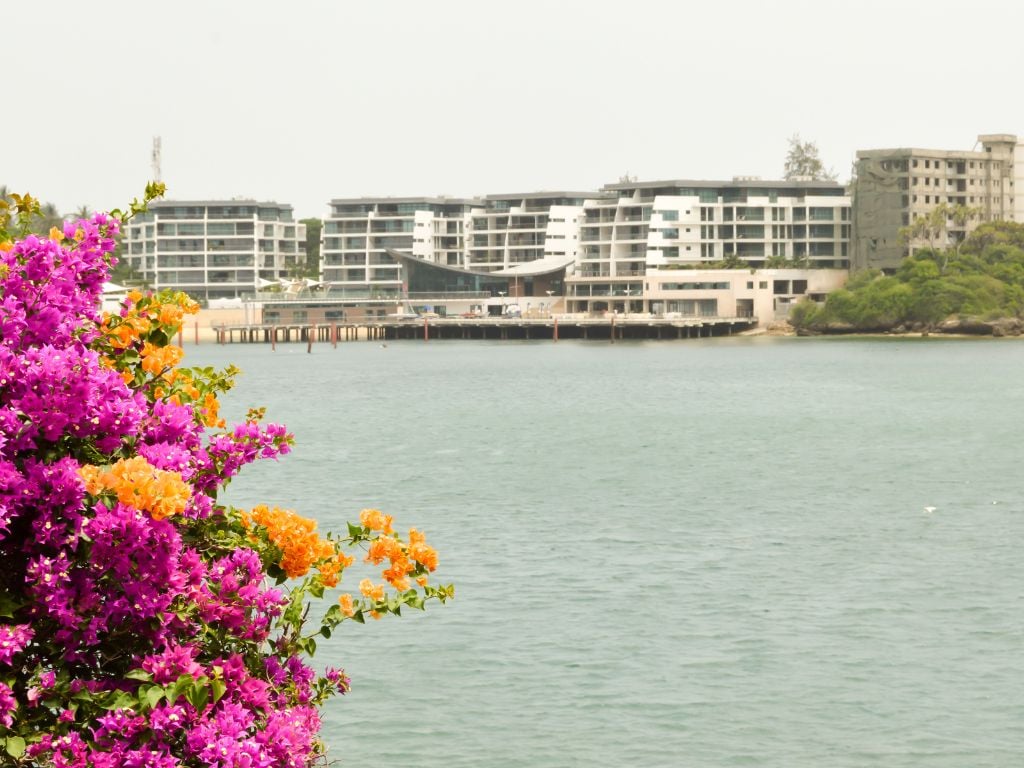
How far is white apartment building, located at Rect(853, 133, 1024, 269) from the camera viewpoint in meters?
181

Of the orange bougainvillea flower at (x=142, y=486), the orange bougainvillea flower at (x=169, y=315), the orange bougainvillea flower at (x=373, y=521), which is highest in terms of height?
the orange bougainvillea flower at (x=169, y=315)

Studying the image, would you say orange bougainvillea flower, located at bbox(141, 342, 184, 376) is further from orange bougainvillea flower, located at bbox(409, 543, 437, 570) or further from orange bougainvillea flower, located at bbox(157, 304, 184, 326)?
orange bougainvillea flower, located at bbox(409, 543, 437, 570)

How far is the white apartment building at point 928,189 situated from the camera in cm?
18075

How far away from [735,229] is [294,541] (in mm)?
192871

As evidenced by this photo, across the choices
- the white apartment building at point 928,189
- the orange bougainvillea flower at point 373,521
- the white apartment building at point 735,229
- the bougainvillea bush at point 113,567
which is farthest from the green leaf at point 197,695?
the white apartment building at point 735,229

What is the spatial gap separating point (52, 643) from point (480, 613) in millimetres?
19465

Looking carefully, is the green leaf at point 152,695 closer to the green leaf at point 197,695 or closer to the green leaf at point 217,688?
the green leaf at point 197,695

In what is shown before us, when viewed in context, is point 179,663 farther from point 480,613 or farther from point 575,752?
point 480,613

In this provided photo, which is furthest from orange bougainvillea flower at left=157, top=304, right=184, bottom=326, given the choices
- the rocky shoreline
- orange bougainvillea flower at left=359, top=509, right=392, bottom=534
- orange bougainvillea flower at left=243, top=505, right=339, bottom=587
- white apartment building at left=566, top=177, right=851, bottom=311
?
white apartment building at left=566, top=177, right=851, bottom=311

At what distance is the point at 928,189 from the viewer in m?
182

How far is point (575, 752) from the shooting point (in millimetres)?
19844

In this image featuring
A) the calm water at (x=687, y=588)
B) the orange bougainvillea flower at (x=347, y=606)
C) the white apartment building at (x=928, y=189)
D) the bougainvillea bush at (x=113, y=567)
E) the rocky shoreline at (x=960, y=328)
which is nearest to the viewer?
the bougainvillea bush at (x=113, y=567)

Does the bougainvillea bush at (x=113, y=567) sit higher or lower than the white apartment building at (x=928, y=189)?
lower

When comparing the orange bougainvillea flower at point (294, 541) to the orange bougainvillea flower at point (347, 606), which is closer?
the orange bougainvillea flower at point (294, 541)
